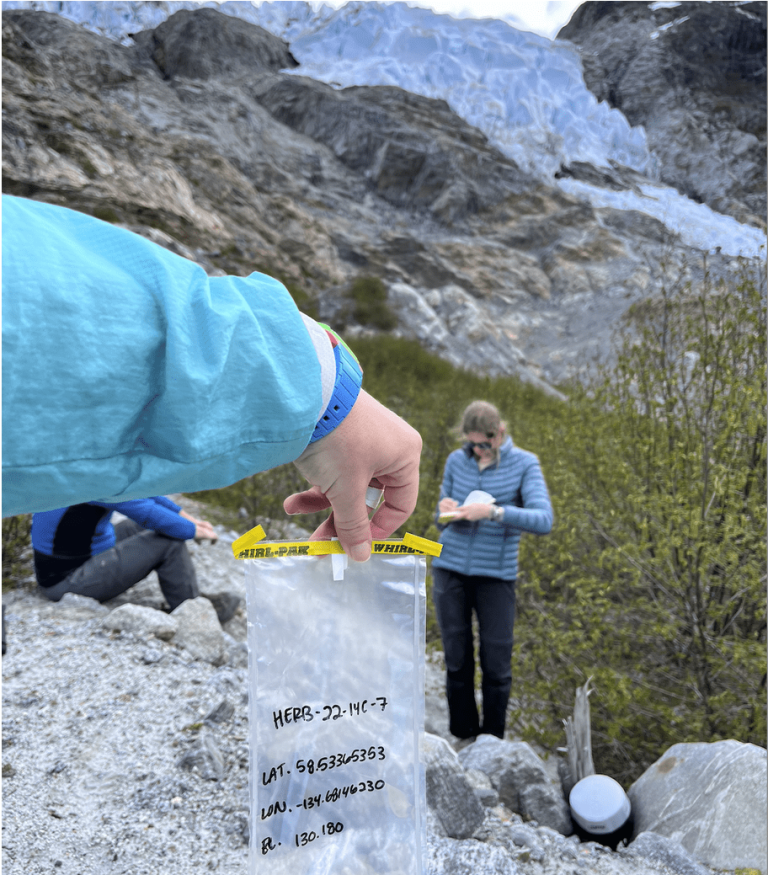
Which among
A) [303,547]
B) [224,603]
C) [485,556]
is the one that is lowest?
[224,603]

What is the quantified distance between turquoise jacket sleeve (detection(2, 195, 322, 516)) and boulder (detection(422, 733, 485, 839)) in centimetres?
150

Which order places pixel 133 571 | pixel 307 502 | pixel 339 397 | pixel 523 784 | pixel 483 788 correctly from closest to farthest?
pixel 339 397
pixel 307 502
pixel 483 788
pixel 523 784
pixel 133 571

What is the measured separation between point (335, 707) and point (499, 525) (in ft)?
6.54

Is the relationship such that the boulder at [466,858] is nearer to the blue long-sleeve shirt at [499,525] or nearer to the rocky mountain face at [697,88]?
the blue long-sleeve shirt at [499,525]

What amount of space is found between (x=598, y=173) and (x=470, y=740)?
5379 centimetres

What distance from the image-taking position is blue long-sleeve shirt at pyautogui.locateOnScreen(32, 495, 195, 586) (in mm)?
3053

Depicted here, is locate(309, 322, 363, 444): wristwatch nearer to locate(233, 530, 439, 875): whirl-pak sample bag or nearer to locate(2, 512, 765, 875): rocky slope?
locate(233, 530, 439, 875): whirl-pak sample bag

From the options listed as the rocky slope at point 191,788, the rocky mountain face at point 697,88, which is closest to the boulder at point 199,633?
the rocky slope at point 191,788

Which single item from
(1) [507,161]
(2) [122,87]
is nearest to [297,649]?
(2) [122,87]

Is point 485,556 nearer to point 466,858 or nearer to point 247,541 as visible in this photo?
point 466,858

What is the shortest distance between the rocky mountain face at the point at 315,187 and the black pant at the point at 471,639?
521 inches

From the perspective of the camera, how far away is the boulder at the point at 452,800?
5.79 ft

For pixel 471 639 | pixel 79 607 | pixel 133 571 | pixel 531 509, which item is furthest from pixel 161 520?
pixel 531 509

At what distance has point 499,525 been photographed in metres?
2.88
